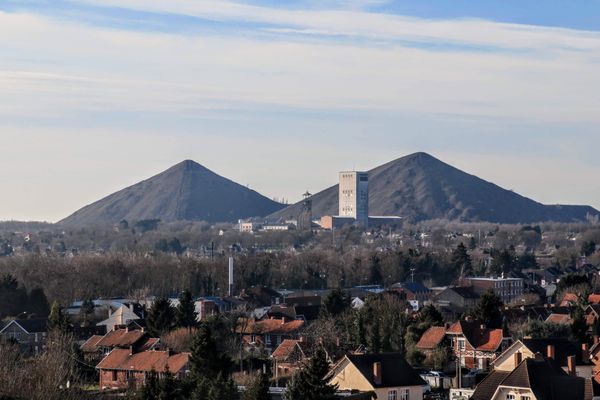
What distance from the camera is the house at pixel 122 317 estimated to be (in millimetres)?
50438

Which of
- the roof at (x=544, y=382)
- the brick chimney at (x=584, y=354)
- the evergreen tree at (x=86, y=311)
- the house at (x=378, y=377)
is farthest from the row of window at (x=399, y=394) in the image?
the evergreen tree at (x=86, y=311)

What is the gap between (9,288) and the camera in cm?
5794

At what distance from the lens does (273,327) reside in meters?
46.3

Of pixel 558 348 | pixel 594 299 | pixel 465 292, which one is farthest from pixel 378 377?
pixel 465 292

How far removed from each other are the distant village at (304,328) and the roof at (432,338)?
7 cm

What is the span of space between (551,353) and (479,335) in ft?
22.3

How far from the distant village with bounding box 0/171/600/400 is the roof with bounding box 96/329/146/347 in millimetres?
68

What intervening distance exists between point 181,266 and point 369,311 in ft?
99.4

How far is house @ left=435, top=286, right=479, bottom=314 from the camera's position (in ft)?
203

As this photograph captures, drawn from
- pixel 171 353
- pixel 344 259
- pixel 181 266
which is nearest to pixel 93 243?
pixel 344 259

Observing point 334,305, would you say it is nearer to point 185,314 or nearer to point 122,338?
point 185,314

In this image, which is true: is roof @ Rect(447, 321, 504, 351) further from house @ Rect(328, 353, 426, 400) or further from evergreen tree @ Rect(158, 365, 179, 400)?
evergreen tree @ Rect(158, 365, 179, 400)

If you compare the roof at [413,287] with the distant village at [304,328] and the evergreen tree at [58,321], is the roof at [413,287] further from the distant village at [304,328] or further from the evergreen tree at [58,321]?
the evergreen tree at [58,321]

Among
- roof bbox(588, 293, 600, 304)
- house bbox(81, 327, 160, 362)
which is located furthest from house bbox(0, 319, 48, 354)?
roof bbox(588, 293, 600, 304)
